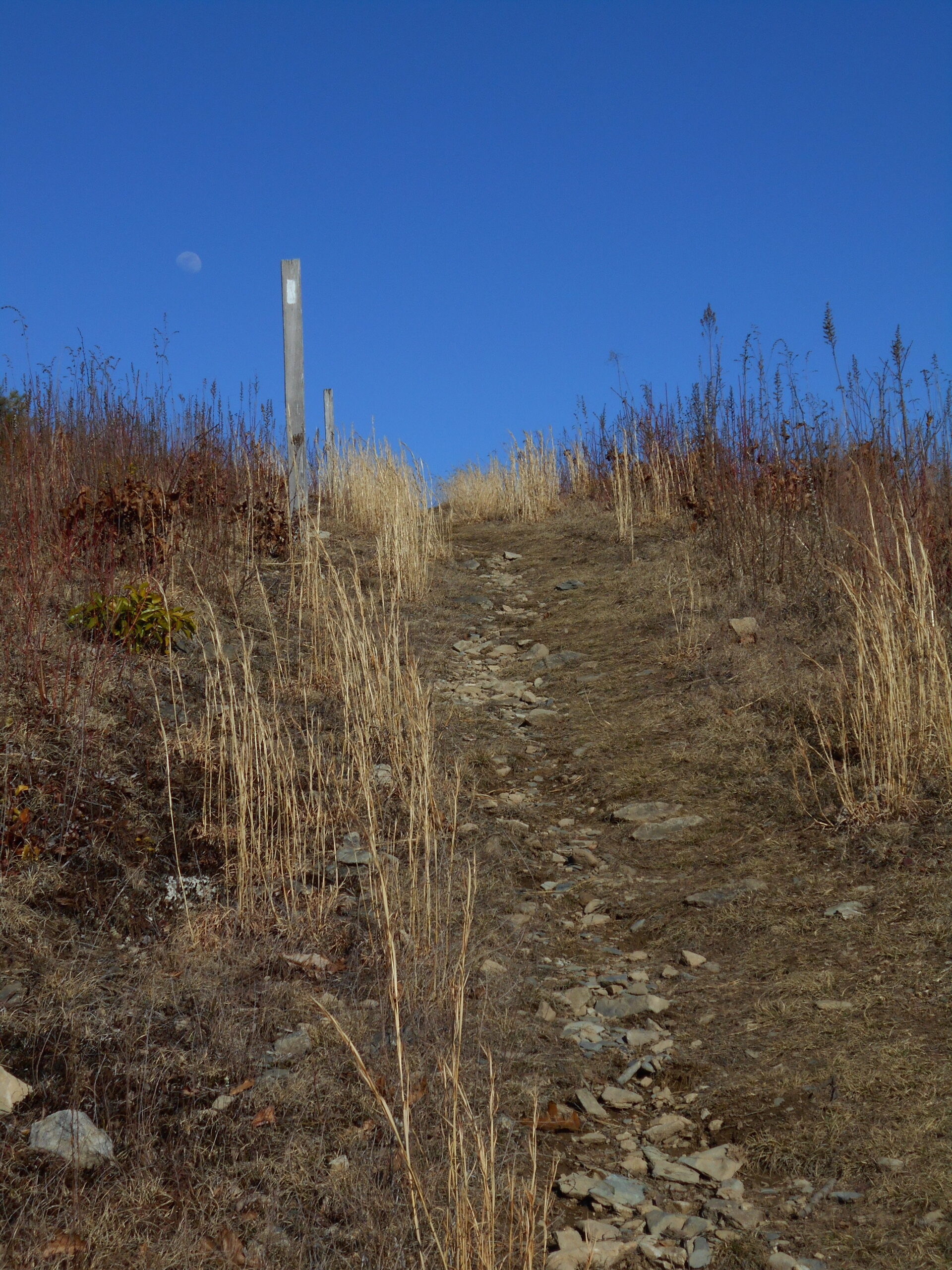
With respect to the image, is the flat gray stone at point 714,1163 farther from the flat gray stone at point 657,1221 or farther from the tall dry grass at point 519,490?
the tall dry grass at point 519,490

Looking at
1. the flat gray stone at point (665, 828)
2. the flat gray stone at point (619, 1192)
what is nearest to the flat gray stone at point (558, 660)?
the flat gray stone at point (665, 828)

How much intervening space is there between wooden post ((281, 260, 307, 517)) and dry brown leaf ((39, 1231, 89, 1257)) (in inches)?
298

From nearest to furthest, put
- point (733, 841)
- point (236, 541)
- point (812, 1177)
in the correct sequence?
point (812, 1177), point (733, 841), point (236, 541)

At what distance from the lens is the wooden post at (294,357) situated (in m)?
9.02

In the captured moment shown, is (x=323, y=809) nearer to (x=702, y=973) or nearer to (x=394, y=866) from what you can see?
(x=394, y=866)

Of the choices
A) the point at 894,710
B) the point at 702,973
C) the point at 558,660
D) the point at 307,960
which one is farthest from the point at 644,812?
the point at 558,660

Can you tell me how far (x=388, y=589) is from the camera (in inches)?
313

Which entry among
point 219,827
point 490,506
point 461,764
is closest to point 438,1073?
point 219,827

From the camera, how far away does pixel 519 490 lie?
12164 mm

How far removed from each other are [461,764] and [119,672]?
1644 millimetres

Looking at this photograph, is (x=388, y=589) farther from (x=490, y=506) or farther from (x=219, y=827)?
(x=490, y=506)

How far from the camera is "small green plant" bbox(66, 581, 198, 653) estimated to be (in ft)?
16.4

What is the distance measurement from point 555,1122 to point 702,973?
1.00 meters

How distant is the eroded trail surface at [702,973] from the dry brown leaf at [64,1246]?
0.93 m
